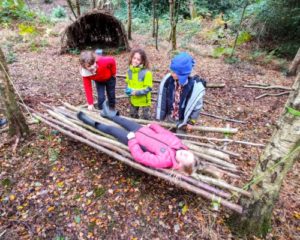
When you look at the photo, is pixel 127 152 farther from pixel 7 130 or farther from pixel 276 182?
pixel 7 130

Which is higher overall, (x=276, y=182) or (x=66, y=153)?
(x=276, y=182)

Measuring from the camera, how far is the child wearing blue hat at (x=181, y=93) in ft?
10.7

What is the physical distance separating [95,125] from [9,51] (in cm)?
699

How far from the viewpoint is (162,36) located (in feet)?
39.1

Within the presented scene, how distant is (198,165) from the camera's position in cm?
295

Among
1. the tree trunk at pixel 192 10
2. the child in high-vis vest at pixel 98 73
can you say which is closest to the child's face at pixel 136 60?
the child in high-vis vest at pixel 98 73

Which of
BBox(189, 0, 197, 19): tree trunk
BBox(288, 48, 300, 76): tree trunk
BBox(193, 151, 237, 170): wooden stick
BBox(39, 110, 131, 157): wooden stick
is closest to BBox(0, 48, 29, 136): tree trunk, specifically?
BBox(39, 110, 131, 157): wooden stick

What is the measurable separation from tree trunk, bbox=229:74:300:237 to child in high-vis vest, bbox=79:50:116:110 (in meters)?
2.91

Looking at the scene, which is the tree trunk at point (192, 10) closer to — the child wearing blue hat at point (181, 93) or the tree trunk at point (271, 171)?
the child wearing blue hat at point (181, 93)

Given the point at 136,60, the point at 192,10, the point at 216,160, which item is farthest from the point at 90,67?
the point at 192,10

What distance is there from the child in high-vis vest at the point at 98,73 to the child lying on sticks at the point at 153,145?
706 millimetres

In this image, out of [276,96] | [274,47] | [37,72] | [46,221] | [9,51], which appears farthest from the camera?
[274,47]

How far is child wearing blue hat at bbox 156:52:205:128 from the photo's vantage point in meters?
3.28

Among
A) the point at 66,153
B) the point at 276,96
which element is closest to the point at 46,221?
the point at 66,153
